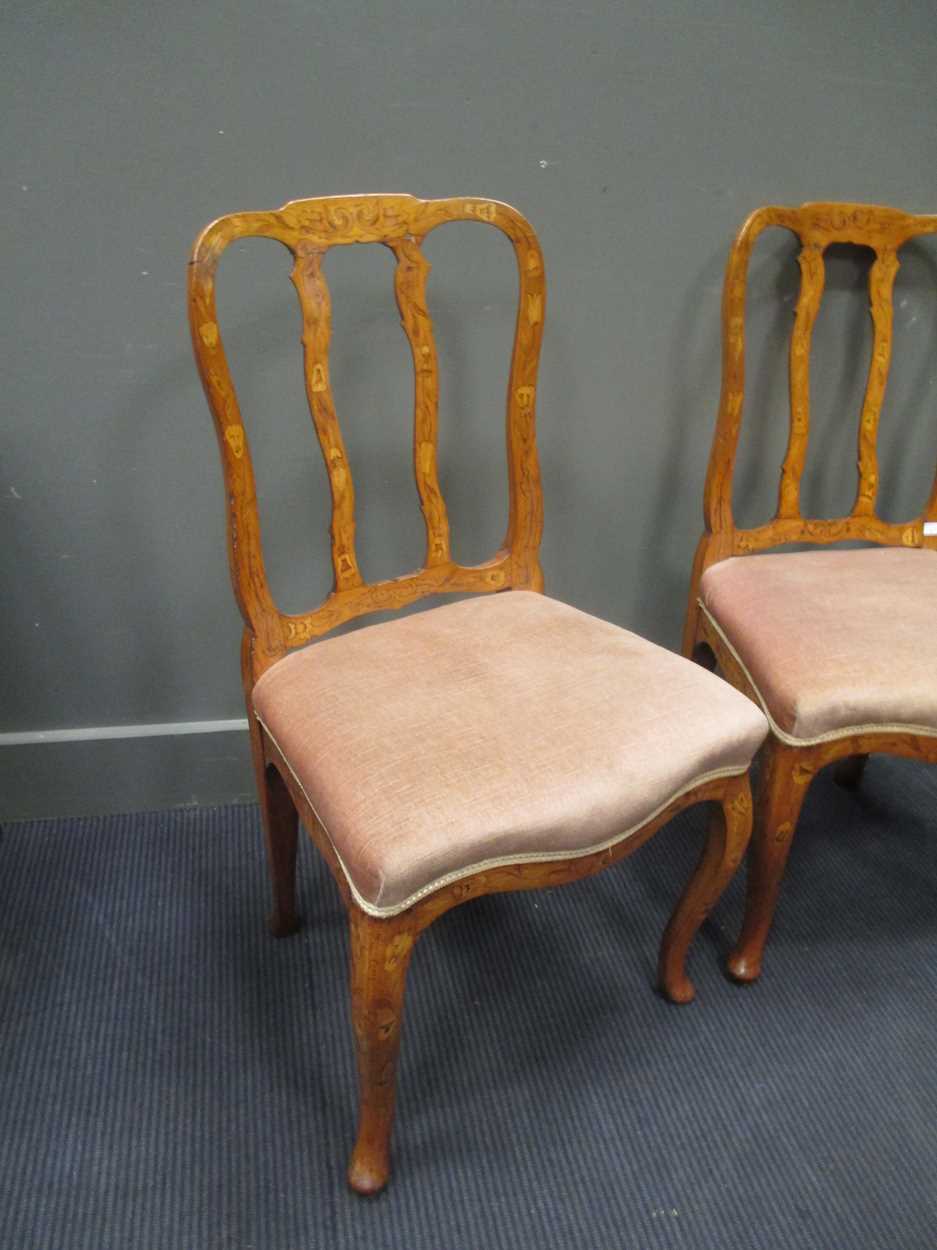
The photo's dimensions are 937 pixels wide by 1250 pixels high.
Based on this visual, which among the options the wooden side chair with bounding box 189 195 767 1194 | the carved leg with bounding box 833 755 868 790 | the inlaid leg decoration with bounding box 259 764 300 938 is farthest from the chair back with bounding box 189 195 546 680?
the carved leg with bounding box 833 755 868 790

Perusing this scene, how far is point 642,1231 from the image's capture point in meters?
0.97

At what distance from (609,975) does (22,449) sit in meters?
1.06

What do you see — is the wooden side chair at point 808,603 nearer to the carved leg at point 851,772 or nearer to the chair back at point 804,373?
the chair back at point 804,373

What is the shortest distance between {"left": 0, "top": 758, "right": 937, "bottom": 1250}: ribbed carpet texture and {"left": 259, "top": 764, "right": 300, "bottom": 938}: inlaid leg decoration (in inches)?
1.5

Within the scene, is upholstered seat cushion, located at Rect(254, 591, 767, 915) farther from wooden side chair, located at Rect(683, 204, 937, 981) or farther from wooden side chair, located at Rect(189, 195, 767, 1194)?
wooden side chair, located at Rect(683, 204, 937, 981)

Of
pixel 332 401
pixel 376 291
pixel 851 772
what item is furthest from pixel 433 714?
pixel 851 772

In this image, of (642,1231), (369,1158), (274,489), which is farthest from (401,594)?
(642,1231)

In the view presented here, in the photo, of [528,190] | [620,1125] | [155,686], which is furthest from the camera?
[155,686]

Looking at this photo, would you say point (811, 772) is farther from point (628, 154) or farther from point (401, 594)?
point (628, 154)

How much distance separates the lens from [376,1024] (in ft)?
2.90

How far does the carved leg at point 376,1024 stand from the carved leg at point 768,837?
50 centimetres

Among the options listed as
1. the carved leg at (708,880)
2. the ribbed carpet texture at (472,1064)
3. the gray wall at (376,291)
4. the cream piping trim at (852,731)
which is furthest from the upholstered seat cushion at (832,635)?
the ribbed carpet texture at (472,1064)

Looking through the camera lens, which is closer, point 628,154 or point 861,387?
point 628,154

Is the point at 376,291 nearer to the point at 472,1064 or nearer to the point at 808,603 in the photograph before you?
the point at 808,603
